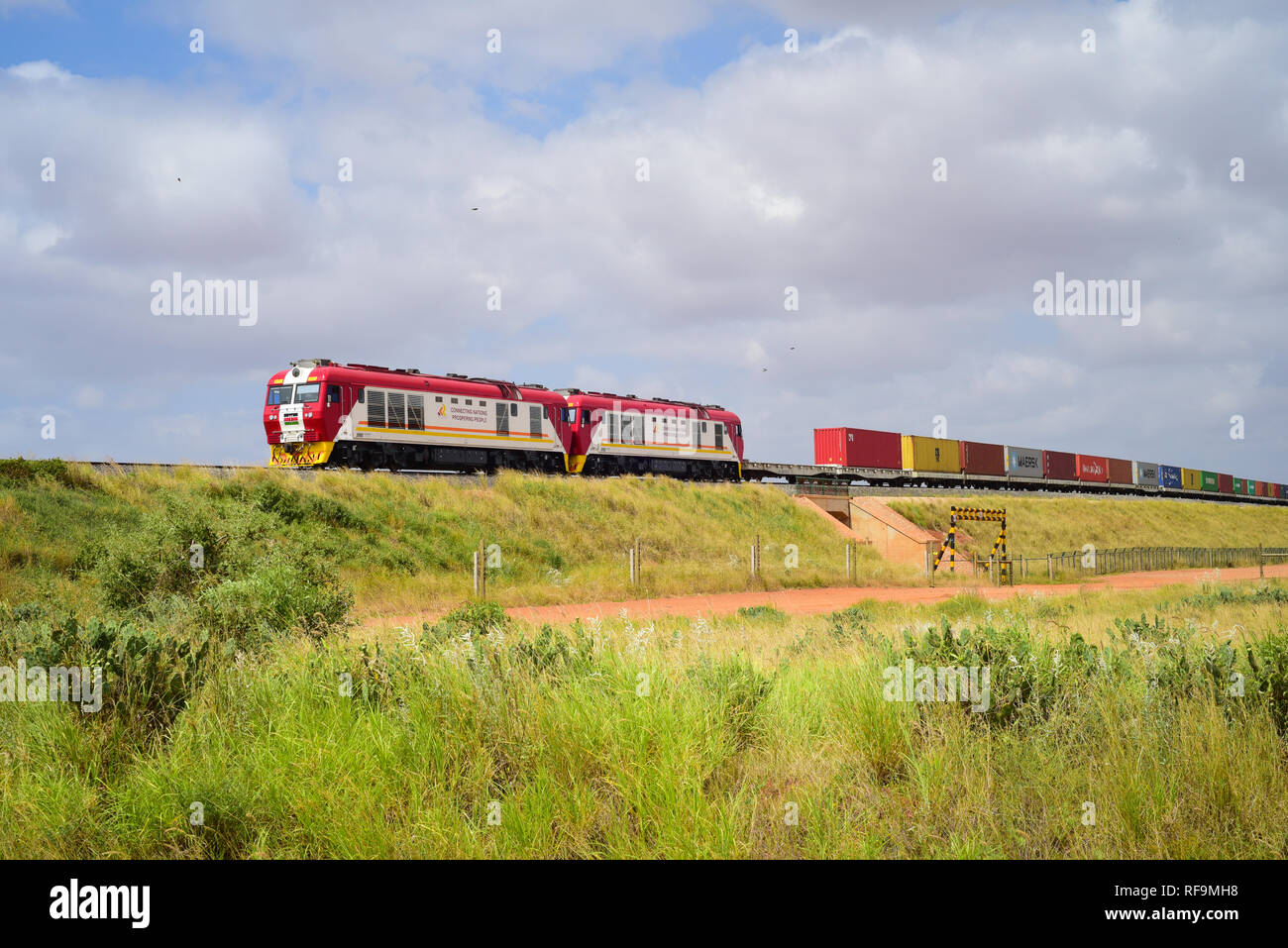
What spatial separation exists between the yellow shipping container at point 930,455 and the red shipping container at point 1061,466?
12.5 metres

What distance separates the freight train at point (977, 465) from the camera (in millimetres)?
52350

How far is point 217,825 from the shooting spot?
473cm

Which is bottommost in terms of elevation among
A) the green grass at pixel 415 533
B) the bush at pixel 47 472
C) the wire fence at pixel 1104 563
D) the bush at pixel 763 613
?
the bush at pixel 763 613

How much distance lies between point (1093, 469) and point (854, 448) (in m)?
31.1

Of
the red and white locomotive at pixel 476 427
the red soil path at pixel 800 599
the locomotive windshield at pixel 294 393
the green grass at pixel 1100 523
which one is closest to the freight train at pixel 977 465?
the green grass at pixel 1100 523

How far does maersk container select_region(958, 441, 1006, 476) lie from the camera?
60.0 m

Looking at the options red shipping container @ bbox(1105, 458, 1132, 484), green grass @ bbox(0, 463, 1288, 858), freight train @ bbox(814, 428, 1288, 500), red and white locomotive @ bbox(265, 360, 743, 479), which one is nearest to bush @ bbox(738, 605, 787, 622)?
green grass @ bbox(0, 463, 1288, 858)

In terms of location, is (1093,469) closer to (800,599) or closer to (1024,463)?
(1024,463)

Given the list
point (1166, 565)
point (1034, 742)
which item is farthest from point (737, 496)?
point (1034, 742)

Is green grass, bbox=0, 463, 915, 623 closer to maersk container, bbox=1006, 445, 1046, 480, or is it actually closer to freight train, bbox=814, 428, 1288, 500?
freight train, bbox=814, 428, 1288, 500

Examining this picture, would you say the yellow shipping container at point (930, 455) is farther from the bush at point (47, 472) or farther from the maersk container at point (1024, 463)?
the bush at point (47, 472)

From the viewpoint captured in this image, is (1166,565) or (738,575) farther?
(1166,565)
